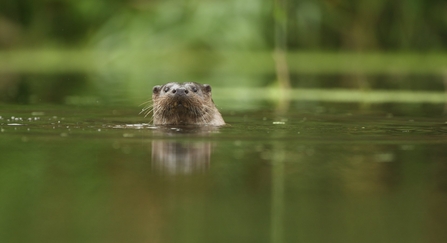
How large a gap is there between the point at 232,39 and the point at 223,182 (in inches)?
509

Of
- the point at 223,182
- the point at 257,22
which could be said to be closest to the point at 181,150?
the point at 223,182

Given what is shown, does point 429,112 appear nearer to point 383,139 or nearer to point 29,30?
point 383,139

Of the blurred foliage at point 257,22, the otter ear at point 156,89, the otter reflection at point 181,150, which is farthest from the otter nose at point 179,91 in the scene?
the blurred foliage at point 257,22

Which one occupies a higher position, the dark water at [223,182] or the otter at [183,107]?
the otter at [183,107]

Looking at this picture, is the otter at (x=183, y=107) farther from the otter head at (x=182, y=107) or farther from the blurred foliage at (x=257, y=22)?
the blurred foliage at (x=257, y=22)

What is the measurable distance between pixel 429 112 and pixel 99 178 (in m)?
4.86

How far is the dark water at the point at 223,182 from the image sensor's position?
140 inches

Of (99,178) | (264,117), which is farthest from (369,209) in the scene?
(264,117)

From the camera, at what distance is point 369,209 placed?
394 centimetres

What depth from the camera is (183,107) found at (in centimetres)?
756

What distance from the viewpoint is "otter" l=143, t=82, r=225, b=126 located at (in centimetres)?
749

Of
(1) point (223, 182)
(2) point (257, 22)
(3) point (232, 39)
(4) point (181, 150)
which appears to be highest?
(2) point (257, 22)

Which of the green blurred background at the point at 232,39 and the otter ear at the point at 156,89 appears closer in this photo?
the otter ear at the point at 156,89

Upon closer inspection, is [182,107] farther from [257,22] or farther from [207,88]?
[257,22]
